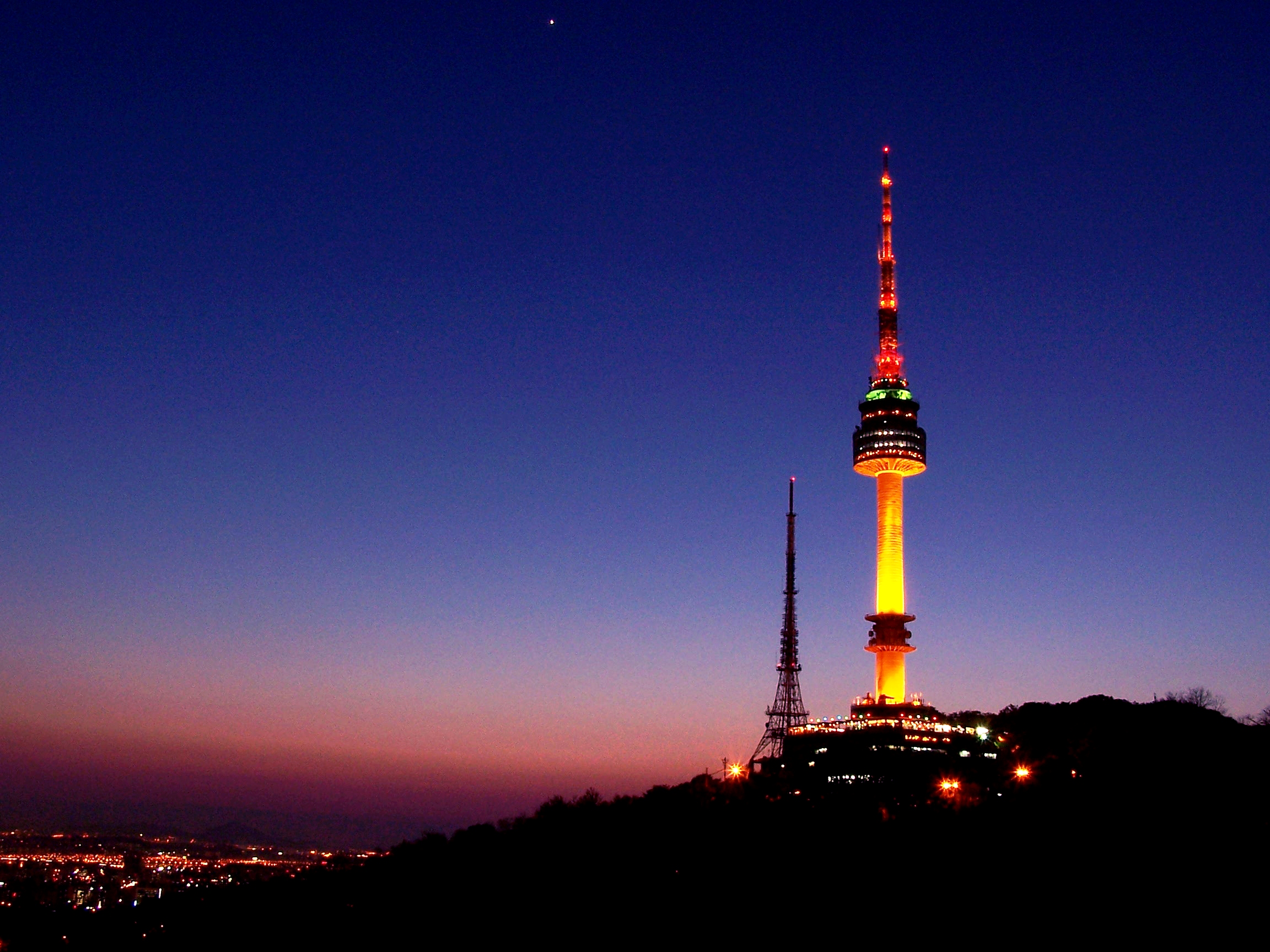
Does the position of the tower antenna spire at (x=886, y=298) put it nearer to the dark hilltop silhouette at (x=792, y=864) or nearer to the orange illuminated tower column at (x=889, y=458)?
the orange illuminated tower column at (x=889, y=458)

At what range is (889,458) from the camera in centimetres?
16725

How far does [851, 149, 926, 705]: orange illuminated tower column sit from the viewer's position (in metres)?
162

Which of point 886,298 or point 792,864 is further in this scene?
point 886,298

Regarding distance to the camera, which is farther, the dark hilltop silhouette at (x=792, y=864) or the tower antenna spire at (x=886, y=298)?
the tower antenna spire at (x=886, y=298)

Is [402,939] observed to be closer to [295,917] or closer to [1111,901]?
[295,917]

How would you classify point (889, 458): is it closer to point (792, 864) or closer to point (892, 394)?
point (892, 394)

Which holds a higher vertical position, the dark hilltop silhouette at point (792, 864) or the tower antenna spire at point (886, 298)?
the tower antenna spire at point (886, 298)

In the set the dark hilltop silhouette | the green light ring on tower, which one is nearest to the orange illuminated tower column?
the green light ring on tower

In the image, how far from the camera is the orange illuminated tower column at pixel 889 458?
531 feet

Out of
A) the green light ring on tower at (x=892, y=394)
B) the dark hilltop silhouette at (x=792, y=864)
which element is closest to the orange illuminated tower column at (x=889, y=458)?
the green light ring on tower at (x=892, y=394)

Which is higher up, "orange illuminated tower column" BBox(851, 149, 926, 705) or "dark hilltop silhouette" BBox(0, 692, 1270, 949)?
"orange illuminated tower column" BBox(851, 149, 926, 705)

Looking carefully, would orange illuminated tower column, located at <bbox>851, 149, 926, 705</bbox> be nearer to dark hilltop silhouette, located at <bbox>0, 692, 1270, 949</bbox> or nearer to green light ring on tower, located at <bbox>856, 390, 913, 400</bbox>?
green light ring on tower, located at <bbox>856, 390, 913, 400</bbox>

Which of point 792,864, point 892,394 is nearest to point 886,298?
point 892,394

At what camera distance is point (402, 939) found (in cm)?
6378
